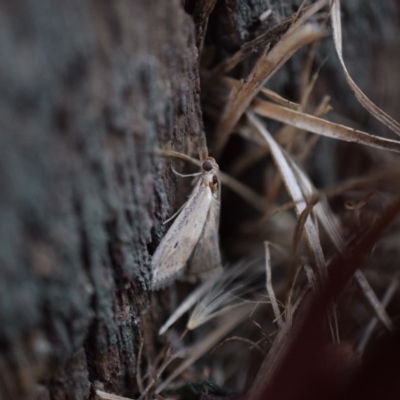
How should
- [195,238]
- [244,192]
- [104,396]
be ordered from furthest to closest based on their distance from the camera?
[244,192] → [195,238] → [104,396]

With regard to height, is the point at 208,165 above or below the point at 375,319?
above

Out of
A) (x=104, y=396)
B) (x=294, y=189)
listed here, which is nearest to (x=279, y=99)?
(x=294, y=189)

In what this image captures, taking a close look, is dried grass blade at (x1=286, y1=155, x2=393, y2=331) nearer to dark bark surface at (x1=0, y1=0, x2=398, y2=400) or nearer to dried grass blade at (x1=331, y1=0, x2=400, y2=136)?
dried grass blade at (x1=331, y1=0, x2=400, y2=136)

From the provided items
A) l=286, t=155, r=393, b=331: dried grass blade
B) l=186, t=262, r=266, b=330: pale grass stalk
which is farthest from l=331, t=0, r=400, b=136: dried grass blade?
l=186, t=262, r=266, b=330: pale grass stalk

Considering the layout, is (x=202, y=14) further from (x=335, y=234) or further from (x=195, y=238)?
(x=335, y=234)

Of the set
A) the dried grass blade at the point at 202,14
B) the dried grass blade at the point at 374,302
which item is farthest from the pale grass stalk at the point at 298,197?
the dried grass blade at the point at 202,14

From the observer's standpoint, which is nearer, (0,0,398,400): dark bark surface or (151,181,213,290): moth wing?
(0,0,398,400): dark bark surface
